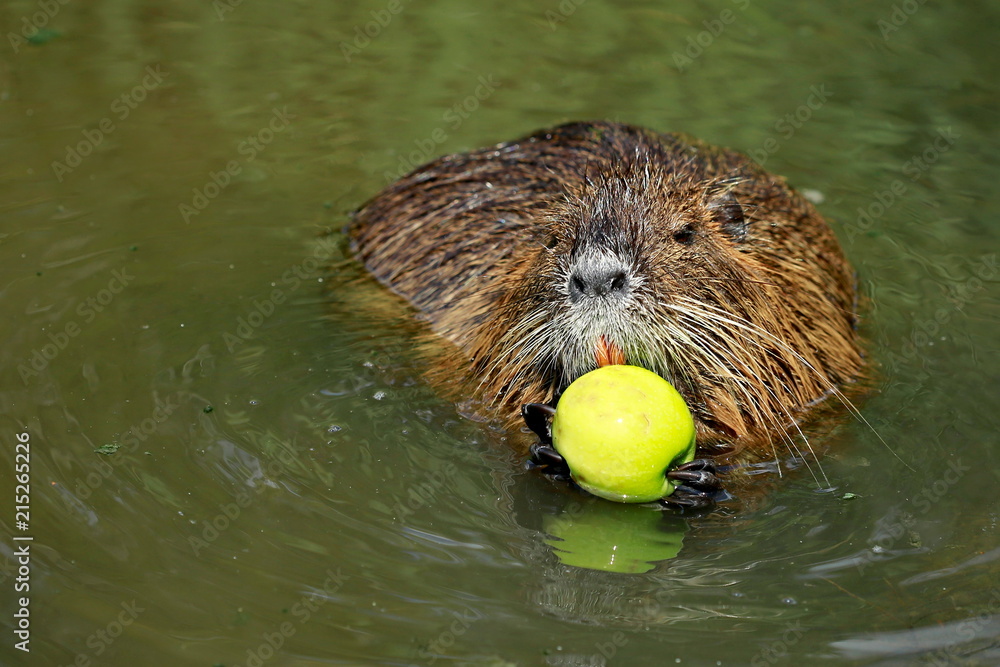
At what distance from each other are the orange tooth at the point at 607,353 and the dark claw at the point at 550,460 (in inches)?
13.0

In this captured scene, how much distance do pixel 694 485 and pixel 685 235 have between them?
87cm

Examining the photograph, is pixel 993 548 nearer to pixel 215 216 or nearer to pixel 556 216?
pixel 556 216

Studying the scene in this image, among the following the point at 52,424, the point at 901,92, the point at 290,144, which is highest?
the point at 52,424

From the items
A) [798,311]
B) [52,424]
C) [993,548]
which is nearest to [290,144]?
[52,424]

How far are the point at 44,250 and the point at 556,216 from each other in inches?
103

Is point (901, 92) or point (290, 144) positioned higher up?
point (290, 144)

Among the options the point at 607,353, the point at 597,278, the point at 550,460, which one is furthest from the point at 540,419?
the point at 597,278

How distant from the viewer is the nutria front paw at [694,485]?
3738 mm

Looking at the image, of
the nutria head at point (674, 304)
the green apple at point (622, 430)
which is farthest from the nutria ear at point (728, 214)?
the green apple at point (622, 430)

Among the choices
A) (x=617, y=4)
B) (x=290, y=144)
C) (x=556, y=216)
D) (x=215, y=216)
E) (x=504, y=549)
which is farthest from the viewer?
(x=617, y=4)

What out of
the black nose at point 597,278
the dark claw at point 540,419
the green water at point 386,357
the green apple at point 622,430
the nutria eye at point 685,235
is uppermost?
the black nose at point 597,278

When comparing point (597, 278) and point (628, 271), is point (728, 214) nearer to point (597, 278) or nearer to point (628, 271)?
point (628, 271)

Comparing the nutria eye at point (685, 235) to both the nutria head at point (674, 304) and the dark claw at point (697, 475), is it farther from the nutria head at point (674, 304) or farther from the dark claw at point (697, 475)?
the dark claw at point (697, 475)

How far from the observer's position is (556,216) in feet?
13.6
